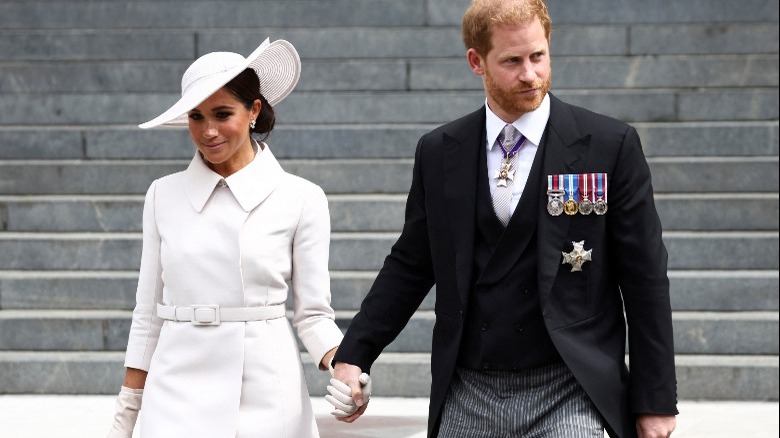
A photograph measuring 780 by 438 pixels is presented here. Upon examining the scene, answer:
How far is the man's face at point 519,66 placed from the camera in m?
3.40

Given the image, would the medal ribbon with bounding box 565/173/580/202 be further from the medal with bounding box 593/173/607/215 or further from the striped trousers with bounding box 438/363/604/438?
the striped trousers with bounding box 438/363/604/438

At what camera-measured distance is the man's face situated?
11.1ft

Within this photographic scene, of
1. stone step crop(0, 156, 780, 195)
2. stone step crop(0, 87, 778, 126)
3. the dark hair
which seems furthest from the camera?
stone step crop(0, 87, 778, 126)

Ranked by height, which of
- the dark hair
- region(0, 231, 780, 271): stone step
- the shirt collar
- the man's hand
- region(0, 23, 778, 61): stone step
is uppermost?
region(0, 23, 778, 61): stone step

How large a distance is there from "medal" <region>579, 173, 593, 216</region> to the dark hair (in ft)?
3.28

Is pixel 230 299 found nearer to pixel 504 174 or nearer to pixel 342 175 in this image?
pixel 504 174

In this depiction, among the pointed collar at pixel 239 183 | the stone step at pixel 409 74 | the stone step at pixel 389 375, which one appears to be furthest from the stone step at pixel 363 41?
the pointed collar at pixel 239 183

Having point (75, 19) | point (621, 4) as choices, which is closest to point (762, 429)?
point (621, 4)

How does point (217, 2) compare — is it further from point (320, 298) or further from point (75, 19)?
point (320, 298)

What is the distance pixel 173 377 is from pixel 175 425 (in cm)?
13

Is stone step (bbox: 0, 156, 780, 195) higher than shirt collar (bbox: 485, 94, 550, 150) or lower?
lower

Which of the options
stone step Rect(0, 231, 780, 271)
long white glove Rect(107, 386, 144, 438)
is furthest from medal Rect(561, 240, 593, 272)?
stone step Rect(0, 231, 780, 271)

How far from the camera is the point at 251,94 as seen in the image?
4.03 metres

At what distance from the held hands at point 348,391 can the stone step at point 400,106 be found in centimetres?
574
